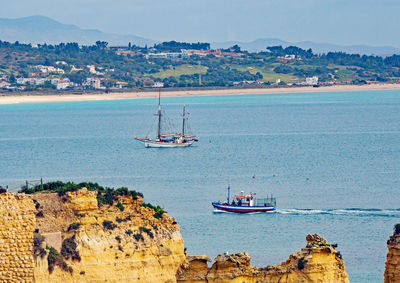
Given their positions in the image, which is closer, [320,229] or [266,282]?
[266,282]

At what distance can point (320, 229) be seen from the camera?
167 ft

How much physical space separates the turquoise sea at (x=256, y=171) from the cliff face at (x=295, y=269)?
55.1ft

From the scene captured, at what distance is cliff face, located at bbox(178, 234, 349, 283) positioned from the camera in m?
20.8

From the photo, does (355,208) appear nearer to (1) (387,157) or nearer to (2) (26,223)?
(1) (387,157)

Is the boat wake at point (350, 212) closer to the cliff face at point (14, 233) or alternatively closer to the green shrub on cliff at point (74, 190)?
the green shrub on cliff at point (74, 190)

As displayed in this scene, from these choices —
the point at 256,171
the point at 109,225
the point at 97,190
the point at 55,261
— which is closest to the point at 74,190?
the point at 109,225

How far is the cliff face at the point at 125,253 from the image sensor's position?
20625 mm

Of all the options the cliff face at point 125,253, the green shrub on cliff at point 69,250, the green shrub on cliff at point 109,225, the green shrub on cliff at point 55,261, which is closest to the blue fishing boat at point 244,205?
the cliff face at point 125,253

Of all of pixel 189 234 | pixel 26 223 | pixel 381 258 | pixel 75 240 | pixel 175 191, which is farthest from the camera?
pixel 175 191

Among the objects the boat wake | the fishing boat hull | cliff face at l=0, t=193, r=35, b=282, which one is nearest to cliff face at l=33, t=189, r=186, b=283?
cliff face at l=0, t=193, r=35, b=282

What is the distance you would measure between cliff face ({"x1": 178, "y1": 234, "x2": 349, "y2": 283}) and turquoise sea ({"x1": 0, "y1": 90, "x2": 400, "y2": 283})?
1680 cm

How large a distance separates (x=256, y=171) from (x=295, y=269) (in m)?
59.1

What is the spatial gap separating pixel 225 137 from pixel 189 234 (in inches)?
3063

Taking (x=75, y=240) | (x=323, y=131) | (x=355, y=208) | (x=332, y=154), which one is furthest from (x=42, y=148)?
(x=75, y=240)
